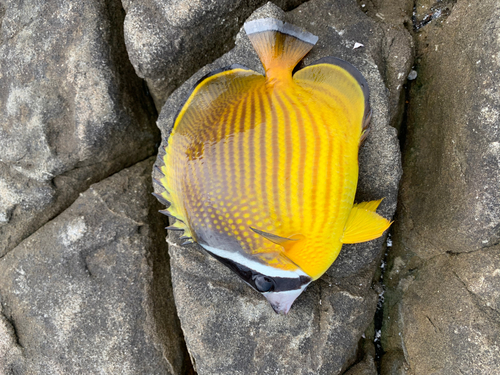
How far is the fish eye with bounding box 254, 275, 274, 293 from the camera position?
162 centimetres

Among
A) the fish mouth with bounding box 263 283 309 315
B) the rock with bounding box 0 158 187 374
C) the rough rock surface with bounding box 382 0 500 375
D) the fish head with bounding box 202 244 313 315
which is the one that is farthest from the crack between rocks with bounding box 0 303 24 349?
the rough rock surface with bounding box 382 0 500 375

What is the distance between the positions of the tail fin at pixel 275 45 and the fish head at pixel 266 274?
2.89 ft

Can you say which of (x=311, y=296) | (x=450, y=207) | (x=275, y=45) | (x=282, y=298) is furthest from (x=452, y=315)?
(x=275, y=45)

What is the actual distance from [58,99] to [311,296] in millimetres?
1974

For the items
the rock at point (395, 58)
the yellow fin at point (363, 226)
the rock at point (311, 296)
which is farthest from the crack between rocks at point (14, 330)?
the rock at point (395, 58)

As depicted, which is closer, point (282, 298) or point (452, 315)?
point (282, 298)

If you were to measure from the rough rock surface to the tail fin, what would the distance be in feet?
3.03

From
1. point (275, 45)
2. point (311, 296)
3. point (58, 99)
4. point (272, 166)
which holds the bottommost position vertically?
point (311, 296)

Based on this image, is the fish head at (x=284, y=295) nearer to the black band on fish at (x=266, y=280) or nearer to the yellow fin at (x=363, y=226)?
the black band on fish at (x=266, y=280)

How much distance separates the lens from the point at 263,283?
1632 millimetres

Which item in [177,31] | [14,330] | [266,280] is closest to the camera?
[266,280]

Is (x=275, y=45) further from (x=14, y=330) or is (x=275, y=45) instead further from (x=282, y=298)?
(x=14, y=330)

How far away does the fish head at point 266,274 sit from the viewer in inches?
63.1

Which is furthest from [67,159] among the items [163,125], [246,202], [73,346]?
[246,202]
